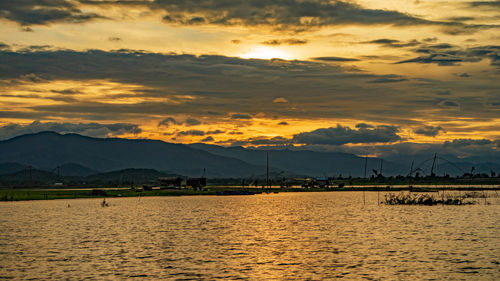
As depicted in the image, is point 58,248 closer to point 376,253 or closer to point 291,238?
point 291,238

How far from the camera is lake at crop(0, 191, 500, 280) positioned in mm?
51125

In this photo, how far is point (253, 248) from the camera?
68.4 metres

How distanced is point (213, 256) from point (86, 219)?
59.5 metres

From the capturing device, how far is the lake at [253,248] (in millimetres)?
51125

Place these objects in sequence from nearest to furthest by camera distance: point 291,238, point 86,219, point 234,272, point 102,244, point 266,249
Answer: point 234,272, point 266,249, point 102,244, point 291,238, point 86,219

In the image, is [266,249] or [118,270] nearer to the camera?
[118,270]

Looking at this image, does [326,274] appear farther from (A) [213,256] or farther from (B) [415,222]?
(B) [415,222]

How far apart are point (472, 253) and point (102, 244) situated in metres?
47.1

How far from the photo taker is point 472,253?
61.2m

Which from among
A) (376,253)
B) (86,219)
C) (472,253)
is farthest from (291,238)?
(86,219)

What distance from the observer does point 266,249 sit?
6738 cm

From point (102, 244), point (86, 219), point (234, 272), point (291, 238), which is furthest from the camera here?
point (86, 219)

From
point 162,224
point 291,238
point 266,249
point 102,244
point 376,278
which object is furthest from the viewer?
point 162,224

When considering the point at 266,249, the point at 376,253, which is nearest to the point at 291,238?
the point at 266,249
